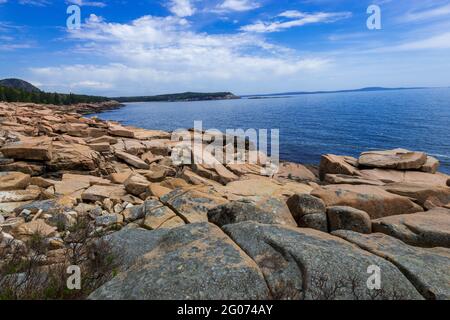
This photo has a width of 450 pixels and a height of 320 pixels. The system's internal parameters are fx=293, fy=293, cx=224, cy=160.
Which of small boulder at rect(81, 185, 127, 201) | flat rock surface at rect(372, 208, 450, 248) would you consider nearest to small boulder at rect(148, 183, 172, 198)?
small boulder at rect(81, 185, 127, 201)

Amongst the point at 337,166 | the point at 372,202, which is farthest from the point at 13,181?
the point at 337,166

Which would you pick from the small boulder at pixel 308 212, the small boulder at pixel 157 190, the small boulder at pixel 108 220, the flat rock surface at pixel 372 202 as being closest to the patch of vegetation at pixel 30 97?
the small boulder at pixel 157 190

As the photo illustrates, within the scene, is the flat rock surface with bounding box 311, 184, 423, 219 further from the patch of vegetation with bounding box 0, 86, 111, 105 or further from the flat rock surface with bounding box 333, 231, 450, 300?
the patch of vegetation with bounding box 0, 86, 111, 105

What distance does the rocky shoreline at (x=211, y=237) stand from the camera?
4500 mm

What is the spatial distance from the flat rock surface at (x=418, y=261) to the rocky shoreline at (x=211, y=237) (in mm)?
22

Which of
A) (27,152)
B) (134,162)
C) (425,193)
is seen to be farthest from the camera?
(134,162)

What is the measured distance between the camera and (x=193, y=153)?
20.5m

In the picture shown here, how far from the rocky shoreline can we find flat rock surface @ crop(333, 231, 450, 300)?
0.02m

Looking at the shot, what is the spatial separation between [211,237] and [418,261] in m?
3.88

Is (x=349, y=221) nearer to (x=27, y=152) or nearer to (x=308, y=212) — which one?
(x=308, y=212)

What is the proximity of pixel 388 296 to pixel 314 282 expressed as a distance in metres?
1.11

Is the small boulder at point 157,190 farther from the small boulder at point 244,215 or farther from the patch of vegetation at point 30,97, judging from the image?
the patch of vegetation at point 30,97

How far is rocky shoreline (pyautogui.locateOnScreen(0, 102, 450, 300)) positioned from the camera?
177 inches

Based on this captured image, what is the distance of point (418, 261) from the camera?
5426 millimetres
